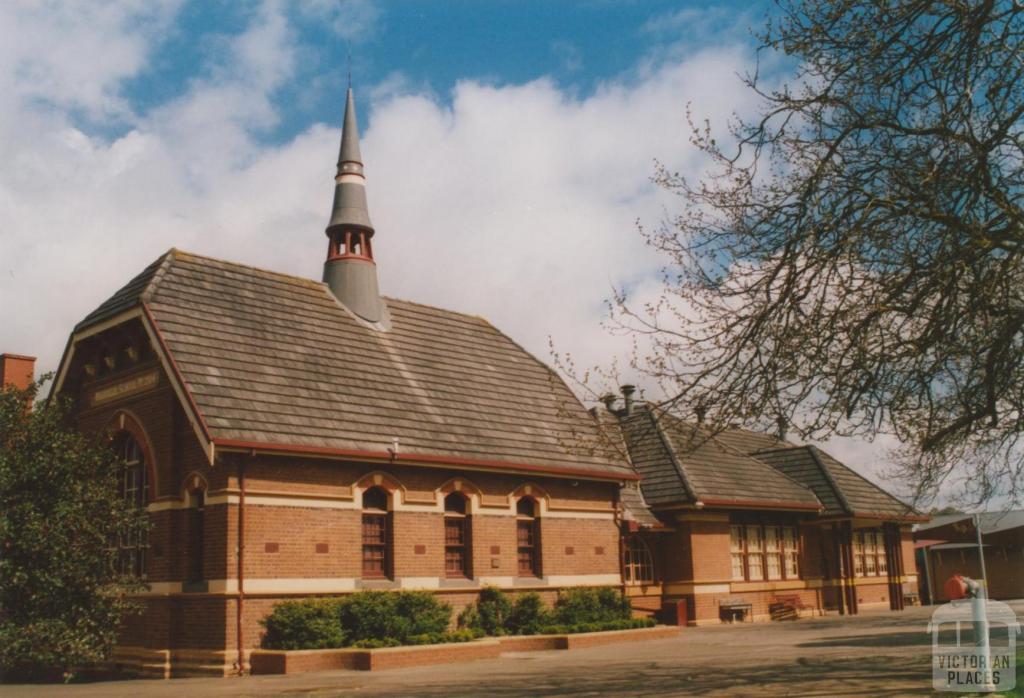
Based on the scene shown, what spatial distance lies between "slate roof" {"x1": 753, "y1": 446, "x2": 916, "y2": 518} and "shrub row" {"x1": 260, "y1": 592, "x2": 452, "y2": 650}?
17.7 meters

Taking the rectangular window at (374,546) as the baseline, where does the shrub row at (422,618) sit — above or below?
below

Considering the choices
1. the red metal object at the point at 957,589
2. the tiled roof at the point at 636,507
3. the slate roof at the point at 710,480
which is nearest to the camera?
the red metal object at the point at 957,589

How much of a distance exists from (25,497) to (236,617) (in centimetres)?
446

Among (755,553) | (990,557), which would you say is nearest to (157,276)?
(755,553)

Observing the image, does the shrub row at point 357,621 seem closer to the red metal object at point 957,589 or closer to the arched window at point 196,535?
the arched window at point 196,535

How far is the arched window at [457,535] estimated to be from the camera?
24297 millimetres

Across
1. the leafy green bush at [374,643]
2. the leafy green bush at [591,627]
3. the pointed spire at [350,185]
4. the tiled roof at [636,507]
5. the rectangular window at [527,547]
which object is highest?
the pointed spire at [350,185]

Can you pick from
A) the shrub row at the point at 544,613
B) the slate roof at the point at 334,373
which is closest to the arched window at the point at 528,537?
the shrub row at the point at 544,613

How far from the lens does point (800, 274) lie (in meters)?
11.8

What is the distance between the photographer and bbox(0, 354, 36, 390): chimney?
97.1 ft

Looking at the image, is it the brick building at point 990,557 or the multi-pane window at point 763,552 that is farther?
the brick building at point 990,557

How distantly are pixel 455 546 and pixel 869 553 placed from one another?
768 inches

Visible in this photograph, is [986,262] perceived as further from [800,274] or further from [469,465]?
[469,465]

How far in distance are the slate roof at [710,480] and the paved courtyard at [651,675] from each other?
768cm
